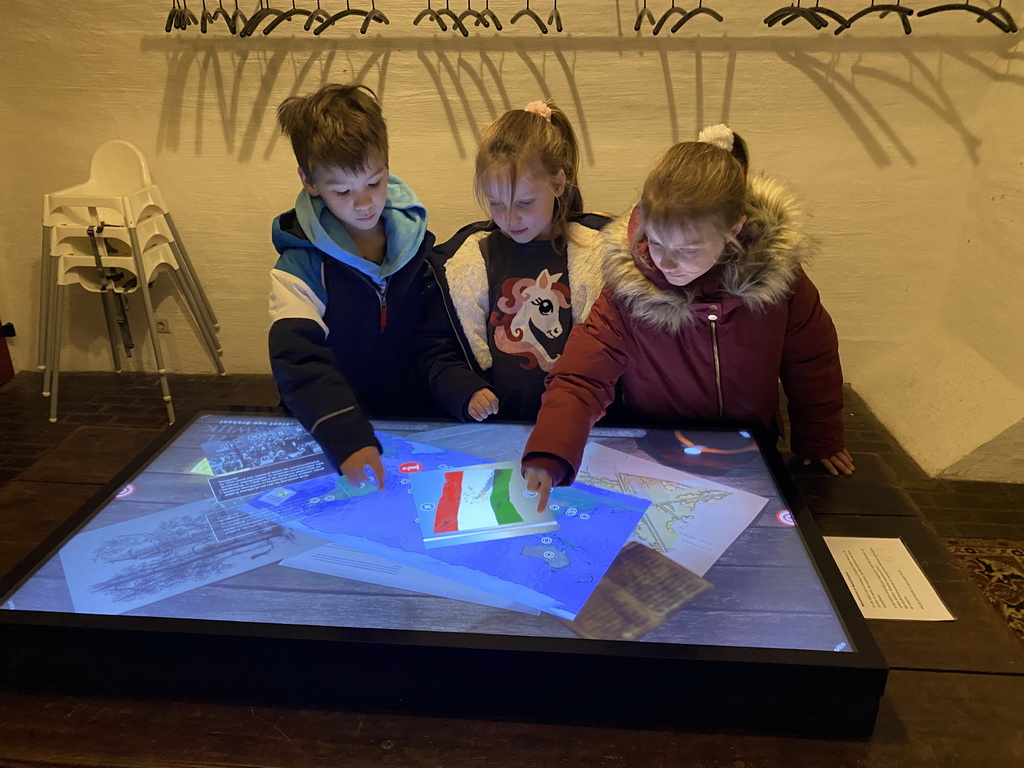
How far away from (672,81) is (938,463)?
1.55 m

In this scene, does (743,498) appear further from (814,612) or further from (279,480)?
(279,480)

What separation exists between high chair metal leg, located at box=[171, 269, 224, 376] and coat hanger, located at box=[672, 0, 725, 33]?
2058 mm

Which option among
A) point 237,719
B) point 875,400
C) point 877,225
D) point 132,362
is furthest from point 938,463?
point 132,362

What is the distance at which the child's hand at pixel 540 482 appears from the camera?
4.11 ft

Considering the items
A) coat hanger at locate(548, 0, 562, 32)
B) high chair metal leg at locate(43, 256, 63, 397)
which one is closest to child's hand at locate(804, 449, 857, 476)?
coat hanger at locate(548, 0, 562, 32)

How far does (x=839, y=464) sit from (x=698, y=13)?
1642mm

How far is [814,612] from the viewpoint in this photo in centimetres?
100

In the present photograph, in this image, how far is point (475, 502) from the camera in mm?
Answer: 1239

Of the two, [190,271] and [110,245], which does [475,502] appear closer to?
[190,271]

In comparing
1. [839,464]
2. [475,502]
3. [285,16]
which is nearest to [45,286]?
[285,16]

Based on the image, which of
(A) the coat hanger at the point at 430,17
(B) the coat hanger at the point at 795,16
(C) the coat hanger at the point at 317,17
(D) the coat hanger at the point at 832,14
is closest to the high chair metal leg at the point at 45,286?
(C) the coat hanger at the point at 317,17

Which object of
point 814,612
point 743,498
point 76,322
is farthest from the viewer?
point 76,322

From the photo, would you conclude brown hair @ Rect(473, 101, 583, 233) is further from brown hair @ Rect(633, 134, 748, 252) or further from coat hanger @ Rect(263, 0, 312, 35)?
coat hanger @ Rect(263, 0, 312, 35)

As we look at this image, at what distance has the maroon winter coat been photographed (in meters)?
1.43
